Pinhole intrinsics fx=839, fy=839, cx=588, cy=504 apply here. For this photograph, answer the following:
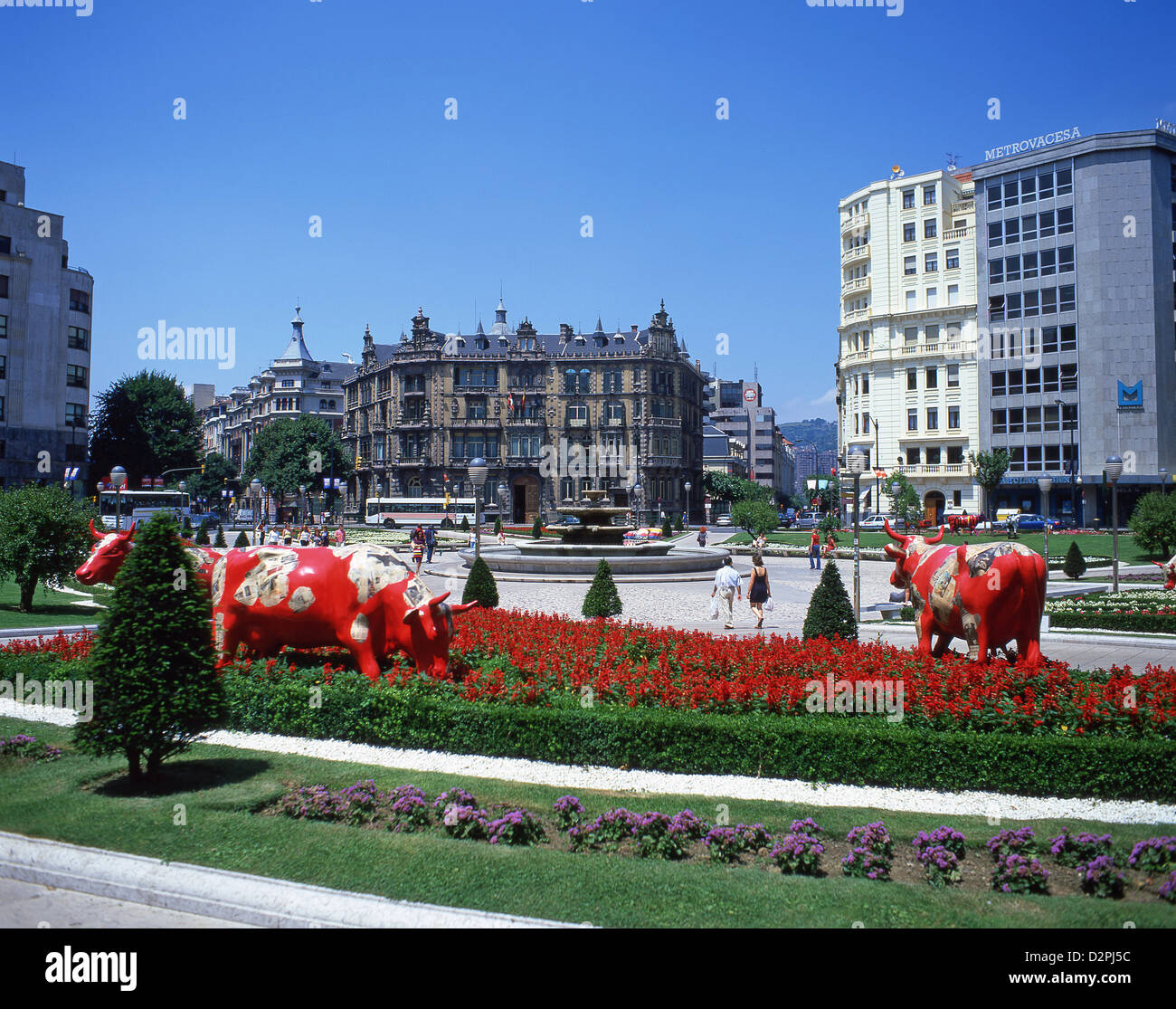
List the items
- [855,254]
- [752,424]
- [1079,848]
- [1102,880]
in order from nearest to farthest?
[1102,880], [1079,848], [855,254], [752,424]

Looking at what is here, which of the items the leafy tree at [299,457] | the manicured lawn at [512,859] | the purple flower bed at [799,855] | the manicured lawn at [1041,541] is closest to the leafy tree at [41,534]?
the manicured lawn at [512,859]

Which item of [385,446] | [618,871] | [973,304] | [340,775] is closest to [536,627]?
[340,775]

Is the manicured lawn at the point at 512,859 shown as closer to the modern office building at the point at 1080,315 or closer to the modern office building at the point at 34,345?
the modern office building at the point at 1080,315

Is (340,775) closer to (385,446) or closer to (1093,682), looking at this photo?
(1093,682)

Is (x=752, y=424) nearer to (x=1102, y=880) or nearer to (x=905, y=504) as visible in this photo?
(x=905, y=504)

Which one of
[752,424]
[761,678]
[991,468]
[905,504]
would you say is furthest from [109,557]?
[752,424]

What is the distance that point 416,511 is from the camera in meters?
89.1

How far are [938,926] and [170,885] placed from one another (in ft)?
19.4

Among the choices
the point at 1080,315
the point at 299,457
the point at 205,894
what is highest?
the point at 1080,315

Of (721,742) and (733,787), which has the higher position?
(721,742)

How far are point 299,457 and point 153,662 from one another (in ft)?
284
